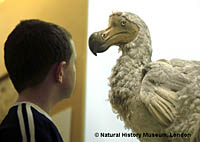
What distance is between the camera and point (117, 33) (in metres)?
1.07

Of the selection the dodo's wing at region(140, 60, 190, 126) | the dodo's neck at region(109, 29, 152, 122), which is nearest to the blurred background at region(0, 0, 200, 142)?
the dodo's neck at region(109, 29, 152, 122)

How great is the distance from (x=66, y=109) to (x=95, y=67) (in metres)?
0.18

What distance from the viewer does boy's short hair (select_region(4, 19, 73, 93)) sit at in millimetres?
638

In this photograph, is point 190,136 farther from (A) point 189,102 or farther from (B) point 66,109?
(B) point 66,109

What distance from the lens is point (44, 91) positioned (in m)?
0.67

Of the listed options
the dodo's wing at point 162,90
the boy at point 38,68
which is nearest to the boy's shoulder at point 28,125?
the boy at point 38,68

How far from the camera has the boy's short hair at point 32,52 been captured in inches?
25.1

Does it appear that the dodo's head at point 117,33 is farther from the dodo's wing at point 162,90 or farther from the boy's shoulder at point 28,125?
the boy's shoulder at point 28,125

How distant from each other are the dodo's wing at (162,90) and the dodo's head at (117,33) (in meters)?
0.16

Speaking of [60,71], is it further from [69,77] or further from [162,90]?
[162,90]

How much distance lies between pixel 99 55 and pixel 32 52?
1.74ft

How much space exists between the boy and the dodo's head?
15.0 inches

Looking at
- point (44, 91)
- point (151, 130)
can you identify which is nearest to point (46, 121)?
point (44, 91)

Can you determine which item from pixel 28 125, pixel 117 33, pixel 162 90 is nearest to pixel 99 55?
pixel 117 33
